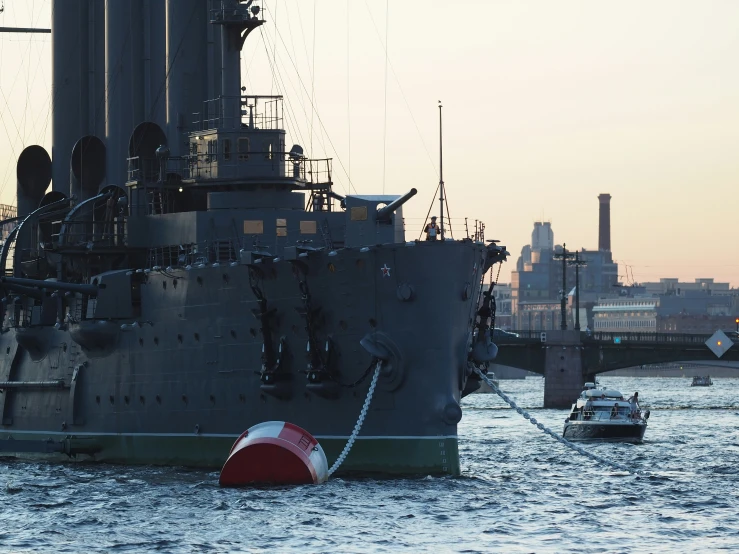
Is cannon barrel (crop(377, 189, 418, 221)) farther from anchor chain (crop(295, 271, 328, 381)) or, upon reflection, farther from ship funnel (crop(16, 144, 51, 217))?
ship funnel (crop(16, 144, 51, 217))

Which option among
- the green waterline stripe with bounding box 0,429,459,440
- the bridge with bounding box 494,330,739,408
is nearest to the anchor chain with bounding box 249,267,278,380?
the green waterline stripe with bounding box 0,429,459,440

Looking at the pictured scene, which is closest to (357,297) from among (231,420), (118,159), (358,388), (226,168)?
(358,388)

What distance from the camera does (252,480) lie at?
34.6 metres

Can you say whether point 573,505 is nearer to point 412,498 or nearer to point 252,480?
point 412,498

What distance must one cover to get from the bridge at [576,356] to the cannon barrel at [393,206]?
63.3 m

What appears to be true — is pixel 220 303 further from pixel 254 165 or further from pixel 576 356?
pixel 576 356

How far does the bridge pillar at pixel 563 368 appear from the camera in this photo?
10256 cm

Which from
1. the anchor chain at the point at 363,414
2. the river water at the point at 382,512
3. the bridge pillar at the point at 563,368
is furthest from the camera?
the bridge pillar at the point at 563,368

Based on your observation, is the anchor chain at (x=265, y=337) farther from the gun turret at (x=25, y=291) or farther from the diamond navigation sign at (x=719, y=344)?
the diamond navigation sign at (x=719, y=344)

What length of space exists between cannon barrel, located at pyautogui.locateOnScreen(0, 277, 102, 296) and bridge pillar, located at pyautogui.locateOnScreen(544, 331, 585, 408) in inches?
2406

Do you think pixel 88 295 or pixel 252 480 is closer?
pixel 252 480

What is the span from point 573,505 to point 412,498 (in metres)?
3.67

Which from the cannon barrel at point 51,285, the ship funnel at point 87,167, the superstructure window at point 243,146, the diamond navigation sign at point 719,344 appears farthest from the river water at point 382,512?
the diamond navigation sign at point 719,344

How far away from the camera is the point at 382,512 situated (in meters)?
32.0
